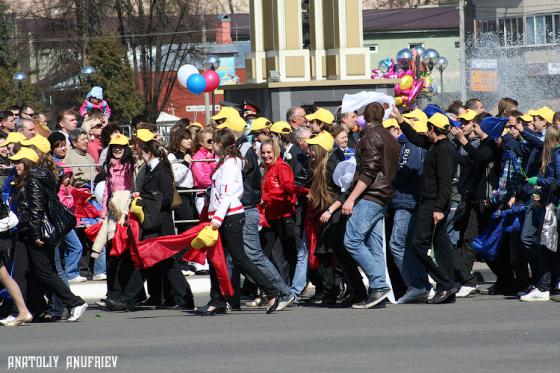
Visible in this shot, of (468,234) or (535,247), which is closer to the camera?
(535,247)

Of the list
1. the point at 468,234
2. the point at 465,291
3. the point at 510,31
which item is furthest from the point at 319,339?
the point at 510,31

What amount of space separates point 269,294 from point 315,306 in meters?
0.90

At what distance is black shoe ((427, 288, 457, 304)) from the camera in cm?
1264

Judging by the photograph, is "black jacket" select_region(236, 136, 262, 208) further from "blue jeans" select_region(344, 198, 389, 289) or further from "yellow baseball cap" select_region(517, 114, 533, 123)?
"yellow baseball cap" select_region(517, 114, 533, 123)

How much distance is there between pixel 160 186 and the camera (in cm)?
1284

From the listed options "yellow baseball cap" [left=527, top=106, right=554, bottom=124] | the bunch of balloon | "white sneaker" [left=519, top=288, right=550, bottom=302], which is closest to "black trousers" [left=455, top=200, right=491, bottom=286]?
"white sneaker" [left=519, top=288, right=550, bottom=302]

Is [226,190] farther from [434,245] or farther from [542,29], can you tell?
[542,29]

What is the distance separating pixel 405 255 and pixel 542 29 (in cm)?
6118

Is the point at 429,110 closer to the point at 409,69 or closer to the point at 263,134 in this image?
the point at 263,134

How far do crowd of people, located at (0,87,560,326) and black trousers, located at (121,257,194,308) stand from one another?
14mm

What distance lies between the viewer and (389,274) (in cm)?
1323

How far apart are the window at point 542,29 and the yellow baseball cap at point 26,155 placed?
204 feet

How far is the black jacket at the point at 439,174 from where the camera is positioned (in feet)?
40.5

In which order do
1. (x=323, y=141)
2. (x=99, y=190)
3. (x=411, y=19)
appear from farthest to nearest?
1. (x=411, y=19)
2. (x=99, y=190)
3. (x=323, y=141)
